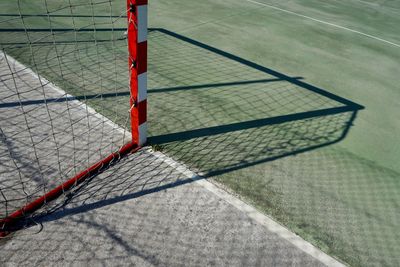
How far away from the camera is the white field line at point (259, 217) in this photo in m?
3.03

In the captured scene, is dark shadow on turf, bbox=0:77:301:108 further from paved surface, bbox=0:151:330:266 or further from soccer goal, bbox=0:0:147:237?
paved surface, bbox=0:151:330:266

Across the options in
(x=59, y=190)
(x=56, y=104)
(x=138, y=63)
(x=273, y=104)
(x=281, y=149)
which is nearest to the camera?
(x=59, y=190)

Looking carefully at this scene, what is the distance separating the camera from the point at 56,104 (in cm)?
459

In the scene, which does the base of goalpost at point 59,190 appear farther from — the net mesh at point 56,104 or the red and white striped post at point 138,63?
the red and white striped post at point 138,63

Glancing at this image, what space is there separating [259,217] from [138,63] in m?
1.97

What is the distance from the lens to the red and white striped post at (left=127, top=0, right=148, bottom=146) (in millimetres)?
3096

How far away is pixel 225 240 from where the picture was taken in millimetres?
3049

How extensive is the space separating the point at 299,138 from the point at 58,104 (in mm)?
3360

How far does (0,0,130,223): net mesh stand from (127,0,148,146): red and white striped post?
353 mm

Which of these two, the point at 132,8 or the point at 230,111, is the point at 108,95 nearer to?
the point at 230,111

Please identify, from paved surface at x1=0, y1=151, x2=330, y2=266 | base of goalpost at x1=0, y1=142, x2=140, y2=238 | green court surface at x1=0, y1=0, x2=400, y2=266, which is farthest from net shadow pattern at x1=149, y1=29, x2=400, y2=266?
base of goalpost at x1=0, y1=142, x2=140, y2=238

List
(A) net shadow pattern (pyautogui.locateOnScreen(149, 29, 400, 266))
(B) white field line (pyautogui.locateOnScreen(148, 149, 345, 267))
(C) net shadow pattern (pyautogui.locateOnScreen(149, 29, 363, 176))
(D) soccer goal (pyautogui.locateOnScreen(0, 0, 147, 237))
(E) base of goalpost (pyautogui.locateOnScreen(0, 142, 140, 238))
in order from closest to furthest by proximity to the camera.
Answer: (E) base of goalpost (pyautogui.locateOnScreen(0, 142, 140, 238)), (B) white field line (pyautogui.locateOnScreen(148, 149, 345, 267)), (D) soccer goal (pyautogui.locateOnScreen(0, 0, 147, 237)), (A) net shadow pattern (pyautogui.locateOnScreen(149, 29, 400, 266)), (C) net shadow pattern (pyautogui.locateOnScreen(149, 29, 363, 176))

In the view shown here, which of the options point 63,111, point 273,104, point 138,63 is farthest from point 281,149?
point 63,111

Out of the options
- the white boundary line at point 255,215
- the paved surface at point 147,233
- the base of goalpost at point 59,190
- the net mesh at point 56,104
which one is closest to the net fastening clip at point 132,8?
the net mesh at point 56,104
